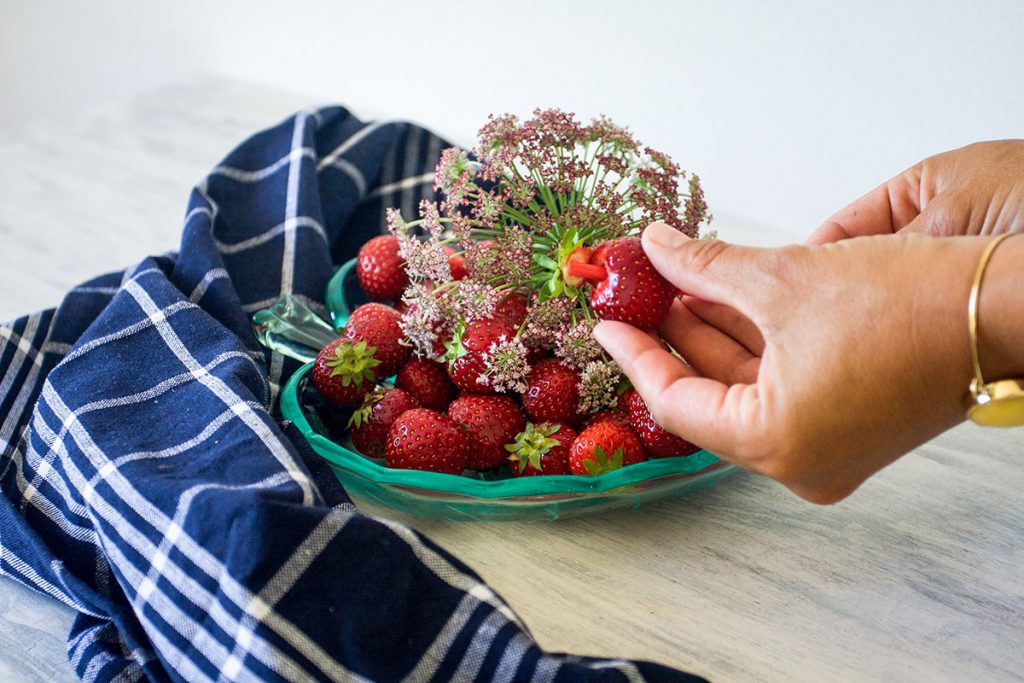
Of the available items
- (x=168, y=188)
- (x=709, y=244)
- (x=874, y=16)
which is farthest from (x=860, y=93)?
(x=168, y=188)

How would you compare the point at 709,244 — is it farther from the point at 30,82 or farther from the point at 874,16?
the point at 30,82

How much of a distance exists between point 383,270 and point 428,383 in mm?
150

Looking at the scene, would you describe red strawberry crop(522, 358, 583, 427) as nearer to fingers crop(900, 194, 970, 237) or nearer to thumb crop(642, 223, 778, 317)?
thumb crop(642, 223, 778, 317)

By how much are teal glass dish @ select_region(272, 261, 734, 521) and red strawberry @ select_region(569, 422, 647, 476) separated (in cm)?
1

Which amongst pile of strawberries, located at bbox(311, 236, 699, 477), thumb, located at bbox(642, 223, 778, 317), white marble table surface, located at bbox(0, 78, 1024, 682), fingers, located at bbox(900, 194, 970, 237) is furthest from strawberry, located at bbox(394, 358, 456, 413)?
fingers, located at bbox(900, 194, 970, 237)

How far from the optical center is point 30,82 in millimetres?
2324

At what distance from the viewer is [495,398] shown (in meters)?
0.80

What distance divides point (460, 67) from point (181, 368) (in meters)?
1.03

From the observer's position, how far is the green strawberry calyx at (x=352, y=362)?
83cm

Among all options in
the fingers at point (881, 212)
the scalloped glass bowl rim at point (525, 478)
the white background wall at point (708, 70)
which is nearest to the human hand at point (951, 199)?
the fingers at point (881, 212)

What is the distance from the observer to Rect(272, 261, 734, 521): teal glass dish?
733mm

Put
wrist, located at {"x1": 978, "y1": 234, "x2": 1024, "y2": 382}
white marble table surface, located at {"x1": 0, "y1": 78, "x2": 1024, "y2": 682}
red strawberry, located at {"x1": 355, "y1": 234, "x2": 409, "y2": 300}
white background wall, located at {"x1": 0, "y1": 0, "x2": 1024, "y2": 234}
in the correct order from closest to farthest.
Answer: wrist, located at {"x1": 978, "y1": 234, "x2": 1024, "y2": 382}
white marble table surface, located at {"x1": 0, "y1": 78, "x2": 1024, "y2": 682}
red strawberry, located at {"x1": 355, "y1": 234, "x2": 409, "y2": 300}
white background wall, located at {"x1": 0, "y1": 0, "x2": 1024, "y2": 234}

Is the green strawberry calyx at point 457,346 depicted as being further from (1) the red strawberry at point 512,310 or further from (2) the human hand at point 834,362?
(2) the human hand at point 834,362

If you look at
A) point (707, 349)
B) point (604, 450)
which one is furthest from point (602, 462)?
point (707, 349)
